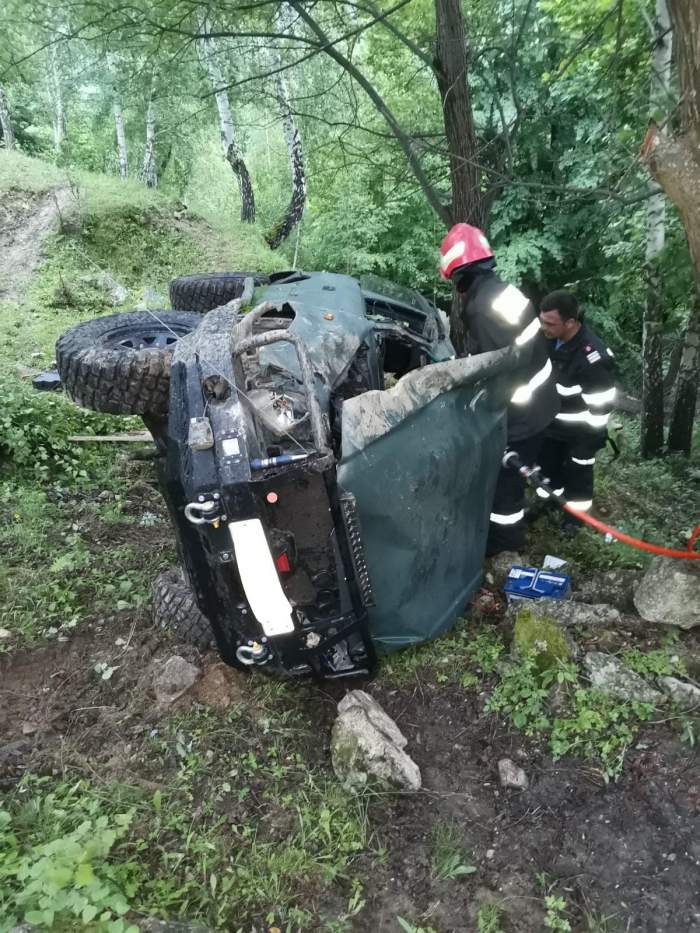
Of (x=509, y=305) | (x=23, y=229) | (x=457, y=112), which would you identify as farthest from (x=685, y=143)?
(x=23, y=229)

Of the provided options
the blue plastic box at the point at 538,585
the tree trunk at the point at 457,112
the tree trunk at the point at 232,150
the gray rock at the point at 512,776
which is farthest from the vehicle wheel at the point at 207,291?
the tree trunk at the point at 232,150

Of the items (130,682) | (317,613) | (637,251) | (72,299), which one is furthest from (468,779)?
(72,299)

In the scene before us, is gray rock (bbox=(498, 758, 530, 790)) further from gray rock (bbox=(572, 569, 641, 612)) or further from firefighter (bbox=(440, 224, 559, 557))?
firefighter (bbox=(440, 224, 559, 557))

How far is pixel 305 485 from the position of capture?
218 cm

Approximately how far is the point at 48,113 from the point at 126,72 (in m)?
20.2

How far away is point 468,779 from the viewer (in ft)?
7.48

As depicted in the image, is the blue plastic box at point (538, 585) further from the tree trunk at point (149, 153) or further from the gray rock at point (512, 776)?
the tree trunk at point (149, 153)

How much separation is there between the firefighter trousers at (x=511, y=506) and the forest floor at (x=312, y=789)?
402 mm

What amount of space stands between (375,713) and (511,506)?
1.56m

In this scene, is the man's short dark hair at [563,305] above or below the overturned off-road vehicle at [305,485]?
above

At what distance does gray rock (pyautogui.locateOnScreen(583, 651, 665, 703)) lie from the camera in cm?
243

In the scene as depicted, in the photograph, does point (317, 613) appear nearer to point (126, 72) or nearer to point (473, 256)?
point (473, 256)

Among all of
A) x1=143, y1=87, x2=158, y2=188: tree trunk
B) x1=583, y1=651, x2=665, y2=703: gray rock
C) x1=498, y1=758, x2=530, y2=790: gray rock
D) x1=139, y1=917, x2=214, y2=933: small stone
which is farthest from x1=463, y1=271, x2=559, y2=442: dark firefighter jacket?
x1=143, y1=87, x2=158, y2=188: tree trunk

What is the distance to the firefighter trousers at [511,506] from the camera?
137 inches
